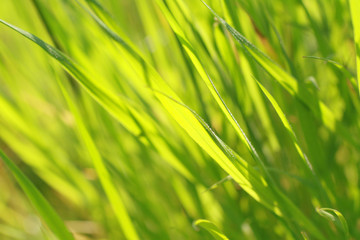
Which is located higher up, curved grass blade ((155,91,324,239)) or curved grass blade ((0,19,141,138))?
curved grass blade ((0,19,141,138))

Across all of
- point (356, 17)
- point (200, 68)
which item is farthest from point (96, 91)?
point (356, 17)

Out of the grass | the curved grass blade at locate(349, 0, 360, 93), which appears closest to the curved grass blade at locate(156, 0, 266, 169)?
the grass

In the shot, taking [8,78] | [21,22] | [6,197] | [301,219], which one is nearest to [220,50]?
[301,219]

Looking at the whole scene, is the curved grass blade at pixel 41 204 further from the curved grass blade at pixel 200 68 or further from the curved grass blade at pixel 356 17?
the curved grass blade at pixel 356 17

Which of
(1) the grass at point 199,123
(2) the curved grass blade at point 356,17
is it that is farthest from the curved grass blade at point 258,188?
(2) the curved grass blade at point 356,17

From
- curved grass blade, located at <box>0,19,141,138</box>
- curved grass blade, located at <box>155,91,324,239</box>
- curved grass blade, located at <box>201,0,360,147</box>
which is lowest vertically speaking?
curved grass blade, located at <box>155,91,324,239</box>

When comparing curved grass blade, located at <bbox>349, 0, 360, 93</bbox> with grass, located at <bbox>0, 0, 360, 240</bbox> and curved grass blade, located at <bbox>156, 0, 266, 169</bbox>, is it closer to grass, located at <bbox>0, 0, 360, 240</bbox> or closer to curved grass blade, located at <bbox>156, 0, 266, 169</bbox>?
grass, located at <bbox>0, 0, 360, 240</bbox>

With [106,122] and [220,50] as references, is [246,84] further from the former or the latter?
[106,122]

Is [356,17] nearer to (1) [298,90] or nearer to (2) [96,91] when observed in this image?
(1) [298,90]
